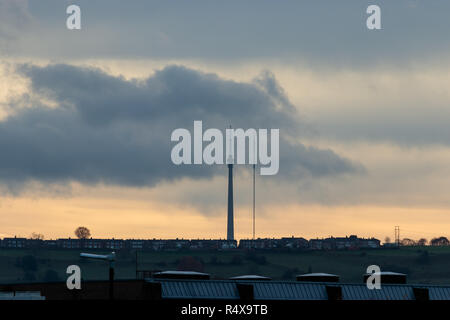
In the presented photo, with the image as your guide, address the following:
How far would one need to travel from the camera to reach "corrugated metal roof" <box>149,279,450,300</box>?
100438 mm

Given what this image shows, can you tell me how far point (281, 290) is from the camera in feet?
343

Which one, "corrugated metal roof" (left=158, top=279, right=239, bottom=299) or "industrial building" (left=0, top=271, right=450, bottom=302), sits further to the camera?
"industrial building" (left=0, top=271, right=450, bottom=302)

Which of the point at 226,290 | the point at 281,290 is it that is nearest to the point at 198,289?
the point at 226,290

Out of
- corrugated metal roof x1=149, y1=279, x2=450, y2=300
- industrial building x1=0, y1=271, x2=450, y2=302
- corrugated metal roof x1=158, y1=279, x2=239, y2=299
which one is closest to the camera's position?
corrugated metal roof x1=158, y1=279, x2=239, y2=299

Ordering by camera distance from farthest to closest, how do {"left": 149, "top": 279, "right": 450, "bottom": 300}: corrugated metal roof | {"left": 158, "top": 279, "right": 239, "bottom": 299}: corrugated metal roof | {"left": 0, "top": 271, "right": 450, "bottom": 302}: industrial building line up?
{"left": 0, "top": 271, "right": 450, "bottom": 302}: industrial building → {"left": 149, "top": 279, "right": 450, "bottom": 300}: corrugated metal roof → {"left": 158, "top": 279, "right": 239, "bottom": 299}: corrugated metal roof

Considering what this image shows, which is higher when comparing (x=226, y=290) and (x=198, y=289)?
(x=198, y=289)

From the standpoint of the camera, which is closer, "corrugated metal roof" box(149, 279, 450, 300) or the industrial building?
"corrugated metal roof" box(149, 279, 450, 300)

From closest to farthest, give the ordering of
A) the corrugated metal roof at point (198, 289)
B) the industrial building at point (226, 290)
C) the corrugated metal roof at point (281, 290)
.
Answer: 1. the corrugated metal roof at point (198, 289)
2. the corrugated metal roof at point (281, 290)
3. the industrial building at point (226, 290)

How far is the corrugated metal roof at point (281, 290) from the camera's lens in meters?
100

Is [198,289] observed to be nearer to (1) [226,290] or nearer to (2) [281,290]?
(1) [226,290]
